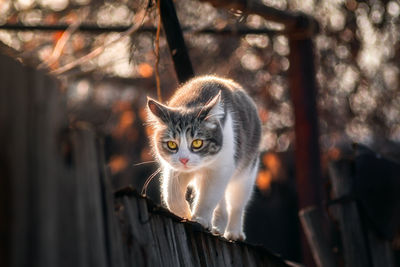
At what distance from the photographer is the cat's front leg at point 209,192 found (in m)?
3.27

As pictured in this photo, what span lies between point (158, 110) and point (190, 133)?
0.24m

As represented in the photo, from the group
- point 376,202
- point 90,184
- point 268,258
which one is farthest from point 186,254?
point 376,202

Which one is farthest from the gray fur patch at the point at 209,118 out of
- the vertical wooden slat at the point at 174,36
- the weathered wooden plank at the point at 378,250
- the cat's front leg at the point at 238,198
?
the weathered wooden plank at the point at 378,250

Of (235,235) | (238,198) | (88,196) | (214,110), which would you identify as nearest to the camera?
(88,196)

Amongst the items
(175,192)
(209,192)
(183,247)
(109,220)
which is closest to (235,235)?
(209,192)

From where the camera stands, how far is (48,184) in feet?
3.82

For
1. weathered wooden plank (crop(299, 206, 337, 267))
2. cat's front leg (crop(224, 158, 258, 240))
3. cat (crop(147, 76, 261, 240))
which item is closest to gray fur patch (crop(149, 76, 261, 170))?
cat (crop(147, 76, 261, 240))

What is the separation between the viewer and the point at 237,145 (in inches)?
145

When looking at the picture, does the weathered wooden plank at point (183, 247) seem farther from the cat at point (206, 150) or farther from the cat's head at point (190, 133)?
the cat's head at point (190, 133)

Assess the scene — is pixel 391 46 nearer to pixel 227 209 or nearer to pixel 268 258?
pixel 227 209

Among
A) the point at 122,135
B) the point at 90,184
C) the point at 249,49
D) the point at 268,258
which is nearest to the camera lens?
the point at 90,184

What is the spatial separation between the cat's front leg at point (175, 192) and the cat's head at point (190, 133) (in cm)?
7

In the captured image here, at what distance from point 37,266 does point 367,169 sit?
116 inches

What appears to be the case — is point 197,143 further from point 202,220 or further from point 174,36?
point 174,36
